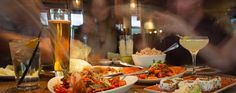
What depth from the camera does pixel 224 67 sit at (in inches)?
71.0

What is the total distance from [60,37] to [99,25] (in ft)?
7.13

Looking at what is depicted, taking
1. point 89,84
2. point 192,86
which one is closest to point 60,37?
point 89,84

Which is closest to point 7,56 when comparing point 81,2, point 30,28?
point 30,28

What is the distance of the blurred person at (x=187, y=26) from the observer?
183cm

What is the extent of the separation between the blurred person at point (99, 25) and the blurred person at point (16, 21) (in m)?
0.65

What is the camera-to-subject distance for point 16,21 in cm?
260

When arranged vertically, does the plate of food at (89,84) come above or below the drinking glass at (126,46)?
below

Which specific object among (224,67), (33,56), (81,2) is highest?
(81,2)

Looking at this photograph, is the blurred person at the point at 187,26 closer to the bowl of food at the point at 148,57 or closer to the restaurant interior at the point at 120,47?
the restaurant interior at the point at 120,47

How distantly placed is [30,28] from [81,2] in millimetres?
926

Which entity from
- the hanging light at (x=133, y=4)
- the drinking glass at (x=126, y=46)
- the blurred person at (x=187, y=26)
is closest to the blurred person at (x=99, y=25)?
the hanging light at (x=133, y=4)

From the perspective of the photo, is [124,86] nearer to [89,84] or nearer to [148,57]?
[89,84]

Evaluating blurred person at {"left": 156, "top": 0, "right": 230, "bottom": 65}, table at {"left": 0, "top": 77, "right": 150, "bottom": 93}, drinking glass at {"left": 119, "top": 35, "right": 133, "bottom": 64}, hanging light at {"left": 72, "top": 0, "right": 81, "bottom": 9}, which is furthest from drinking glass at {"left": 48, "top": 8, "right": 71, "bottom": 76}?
hanging light at {"left": 72, "top": 0, "right": 81, "bottom": 9}

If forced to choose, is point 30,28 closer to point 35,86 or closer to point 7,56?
point 7,56
